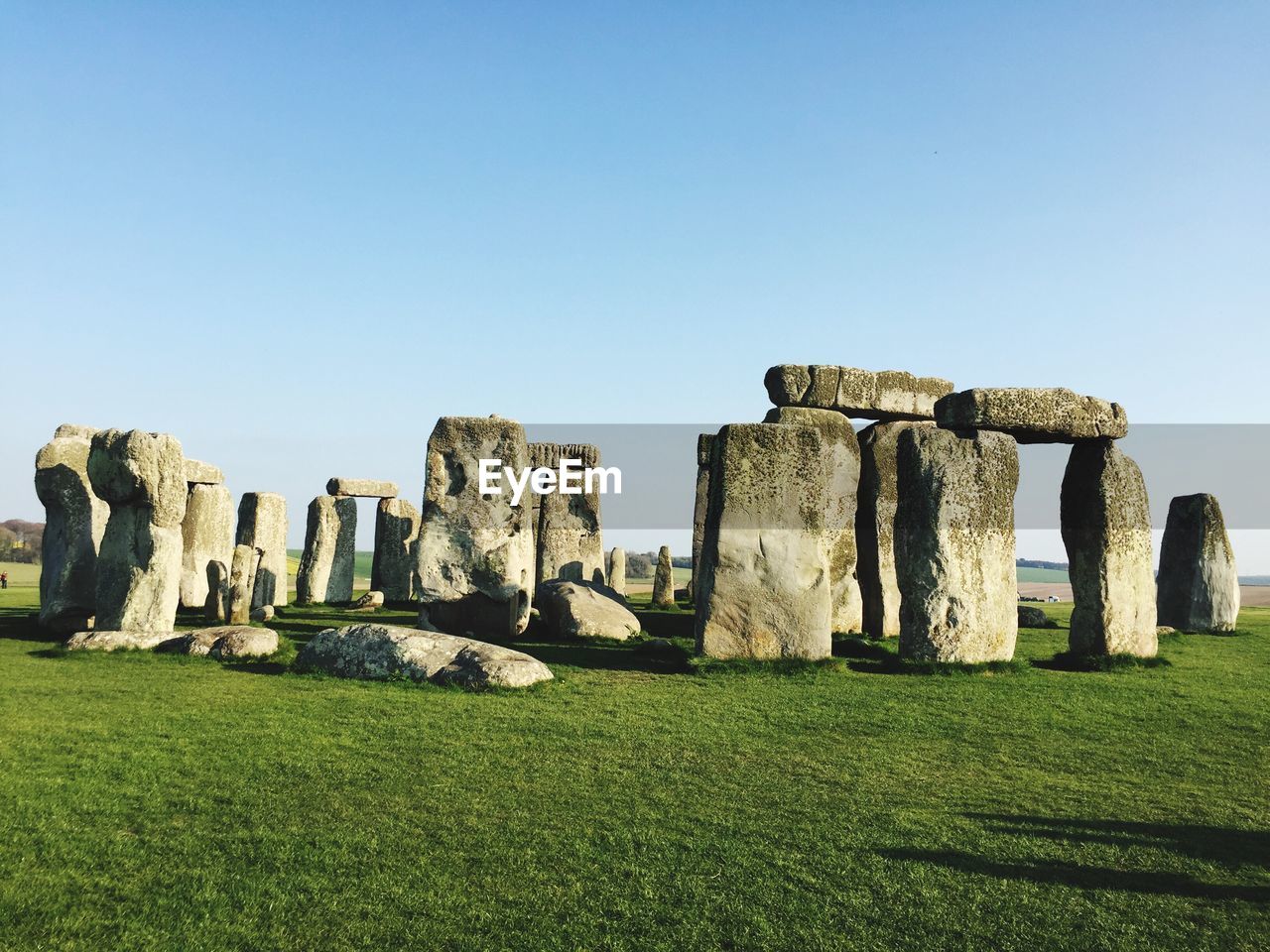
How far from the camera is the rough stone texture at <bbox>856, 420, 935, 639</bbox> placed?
1350 centimetres

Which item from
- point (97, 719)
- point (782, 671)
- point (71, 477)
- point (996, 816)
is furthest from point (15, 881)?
point (71, 477)

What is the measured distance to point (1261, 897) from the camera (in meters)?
3.87

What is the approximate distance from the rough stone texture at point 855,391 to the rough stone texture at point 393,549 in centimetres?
975

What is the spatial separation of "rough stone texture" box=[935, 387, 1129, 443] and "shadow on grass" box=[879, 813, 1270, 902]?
589 centimetres

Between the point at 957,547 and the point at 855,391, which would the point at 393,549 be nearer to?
the point at 855,391

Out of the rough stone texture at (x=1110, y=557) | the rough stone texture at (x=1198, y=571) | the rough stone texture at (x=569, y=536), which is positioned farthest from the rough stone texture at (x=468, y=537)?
the rough stone texture at (x=1198, y=571)

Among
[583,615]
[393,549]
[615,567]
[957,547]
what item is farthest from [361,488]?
[957,547]

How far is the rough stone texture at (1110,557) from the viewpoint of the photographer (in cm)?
1063

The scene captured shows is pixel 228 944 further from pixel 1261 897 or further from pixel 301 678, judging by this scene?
pixel 301 678

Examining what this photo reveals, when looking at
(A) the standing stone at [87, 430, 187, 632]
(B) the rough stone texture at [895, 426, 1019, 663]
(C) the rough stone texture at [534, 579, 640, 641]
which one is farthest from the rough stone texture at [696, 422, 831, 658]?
(A) the standing stone at [87, 430, 187, 632]

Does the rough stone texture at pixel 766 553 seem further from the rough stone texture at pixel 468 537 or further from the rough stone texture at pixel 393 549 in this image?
the rough stone texture at pixel 393 549

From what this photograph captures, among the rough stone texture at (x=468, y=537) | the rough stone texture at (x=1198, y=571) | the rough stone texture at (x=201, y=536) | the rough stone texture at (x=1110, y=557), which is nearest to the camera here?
the rough stone texture at (x=1110, y=557)

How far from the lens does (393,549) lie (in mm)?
21031

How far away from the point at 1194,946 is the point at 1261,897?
0.70 meters
